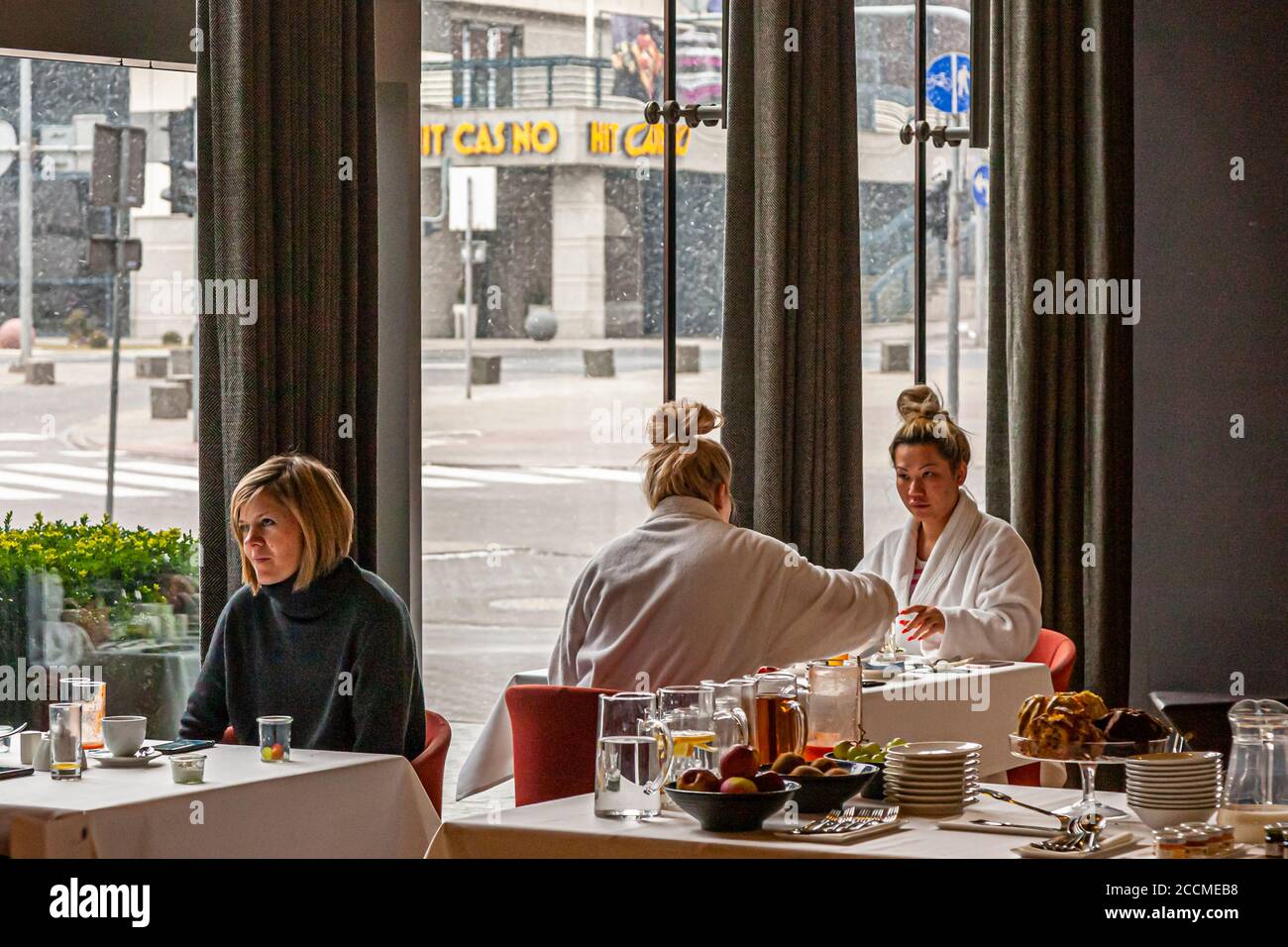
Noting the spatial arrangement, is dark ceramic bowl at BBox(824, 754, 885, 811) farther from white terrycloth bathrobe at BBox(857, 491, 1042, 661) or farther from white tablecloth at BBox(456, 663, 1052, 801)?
white terrycloth bathrobe at BBox(857, 491, 1042, 661)

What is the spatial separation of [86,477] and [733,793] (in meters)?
2.86

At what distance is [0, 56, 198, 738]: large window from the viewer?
460cm

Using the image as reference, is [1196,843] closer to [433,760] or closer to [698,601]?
[698,601]

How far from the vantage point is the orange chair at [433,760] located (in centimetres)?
368

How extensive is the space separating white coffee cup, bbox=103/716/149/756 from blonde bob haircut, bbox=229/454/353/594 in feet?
2.00

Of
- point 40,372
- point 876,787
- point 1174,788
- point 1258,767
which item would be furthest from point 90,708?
point 1258,767

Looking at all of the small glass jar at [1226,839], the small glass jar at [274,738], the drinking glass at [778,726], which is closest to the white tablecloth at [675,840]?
the small glass jar at [1226,839]

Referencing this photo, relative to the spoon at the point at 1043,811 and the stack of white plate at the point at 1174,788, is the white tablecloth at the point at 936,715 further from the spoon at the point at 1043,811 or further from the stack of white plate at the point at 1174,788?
the stack of white plate at the point at 1174,788

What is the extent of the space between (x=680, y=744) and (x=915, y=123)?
4.34m

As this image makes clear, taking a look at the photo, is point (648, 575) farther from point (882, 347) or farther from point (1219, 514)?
point (1219, 514)

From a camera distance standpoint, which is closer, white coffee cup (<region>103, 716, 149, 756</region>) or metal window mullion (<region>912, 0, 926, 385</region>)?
white coffee cup (<region>103, 716, 149, 756</region>)

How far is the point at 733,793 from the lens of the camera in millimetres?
2613
